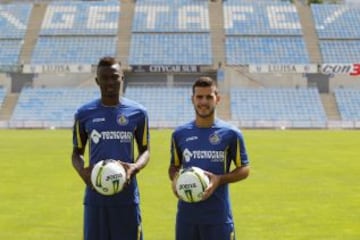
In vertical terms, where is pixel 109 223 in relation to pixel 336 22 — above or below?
below

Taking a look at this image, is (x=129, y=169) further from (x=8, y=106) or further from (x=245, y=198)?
(x=8, y=106)

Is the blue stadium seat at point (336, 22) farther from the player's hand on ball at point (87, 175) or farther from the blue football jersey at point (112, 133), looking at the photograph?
the player's hand on ball at point (87, 175)

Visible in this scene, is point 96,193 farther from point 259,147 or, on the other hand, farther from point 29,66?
point 29,66

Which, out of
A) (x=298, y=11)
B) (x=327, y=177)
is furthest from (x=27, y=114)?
(x=327, y=177)

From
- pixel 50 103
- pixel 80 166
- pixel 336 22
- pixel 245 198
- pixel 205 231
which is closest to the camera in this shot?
pixel 205 231

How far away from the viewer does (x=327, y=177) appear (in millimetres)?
15328

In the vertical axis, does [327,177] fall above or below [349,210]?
above

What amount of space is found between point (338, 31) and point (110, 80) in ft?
164

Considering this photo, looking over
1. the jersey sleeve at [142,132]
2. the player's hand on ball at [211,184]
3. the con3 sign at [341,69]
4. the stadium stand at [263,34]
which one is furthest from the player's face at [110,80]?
the stadium stand at [263,34]

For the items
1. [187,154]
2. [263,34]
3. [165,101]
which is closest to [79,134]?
[187,154]

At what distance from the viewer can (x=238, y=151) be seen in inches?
201

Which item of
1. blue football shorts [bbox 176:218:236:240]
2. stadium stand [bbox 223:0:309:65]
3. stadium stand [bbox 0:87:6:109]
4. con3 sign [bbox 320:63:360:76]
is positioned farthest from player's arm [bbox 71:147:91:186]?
stadium stand [bbox 223:0:309:65]

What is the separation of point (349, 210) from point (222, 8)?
152 ft

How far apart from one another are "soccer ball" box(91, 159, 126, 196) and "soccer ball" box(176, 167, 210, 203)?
461 mm
